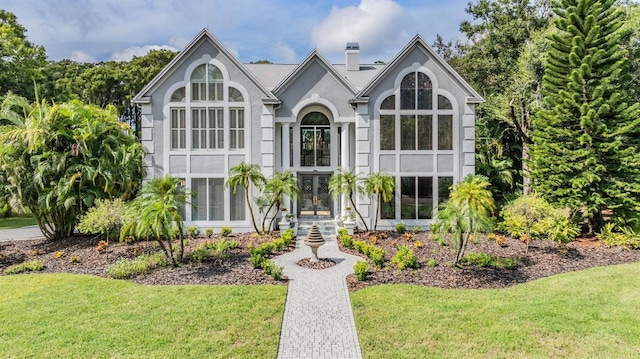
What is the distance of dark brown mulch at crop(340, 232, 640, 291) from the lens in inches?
398

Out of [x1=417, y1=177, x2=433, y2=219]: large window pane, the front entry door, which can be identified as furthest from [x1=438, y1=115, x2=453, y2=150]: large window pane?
the front entry door

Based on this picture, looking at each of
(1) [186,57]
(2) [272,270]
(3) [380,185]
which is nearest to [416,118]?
(3) [380,185]

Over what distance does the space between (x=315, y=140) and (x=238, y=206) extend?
5.15 meters

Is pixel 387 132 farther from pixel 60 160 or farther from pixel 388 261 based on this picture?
pixel 60 160

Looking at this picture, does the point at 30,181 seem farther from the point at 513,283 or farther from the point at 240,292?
the point at 513,283

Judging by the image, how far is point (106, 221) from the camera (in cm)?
1180

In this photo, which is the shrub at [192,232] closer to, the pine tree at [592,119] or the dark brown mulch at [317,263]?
the dark brown mulch at [317,263]

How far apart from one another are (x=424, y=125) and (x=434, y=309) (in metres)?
10.6

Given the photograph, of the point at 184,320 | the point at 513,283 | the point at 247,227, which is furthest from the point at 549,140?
the point at 184,320

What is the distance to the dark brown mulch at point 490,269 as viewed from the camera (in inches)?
398

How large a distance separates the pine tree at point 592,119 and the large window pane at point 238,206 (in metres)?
13.6

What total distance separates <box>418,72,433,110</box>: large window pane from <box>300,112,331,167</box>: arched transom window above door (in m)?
4.65

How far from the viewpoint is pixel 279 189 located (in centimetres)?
1535

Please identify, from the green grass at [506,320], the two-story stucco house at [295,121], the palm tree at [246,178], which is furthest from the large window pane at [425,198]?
the palm tree at [246,178]
